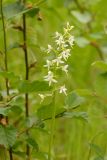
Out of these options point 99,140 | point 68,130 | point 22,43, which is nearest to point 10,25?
point 22,43

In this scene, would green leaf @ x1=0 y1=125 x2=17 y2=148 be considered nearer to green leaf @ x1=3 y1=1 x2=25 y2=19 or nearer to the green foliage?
the green foliage

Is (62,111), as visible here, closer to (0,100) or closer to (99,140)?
(0,100)

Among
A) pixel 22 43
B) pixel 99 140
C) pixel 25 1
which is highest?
pixel 25 1

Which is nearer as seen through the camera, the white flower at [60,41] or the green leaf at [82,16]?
the white flower at [60,41]

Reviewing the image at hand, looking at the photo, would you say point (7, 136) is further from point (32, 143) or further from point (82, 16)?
point (82, 16)

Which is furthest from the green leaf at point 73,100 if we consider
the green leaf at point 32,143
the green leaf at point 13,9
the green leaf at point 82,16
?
the green leaf at point 82,16

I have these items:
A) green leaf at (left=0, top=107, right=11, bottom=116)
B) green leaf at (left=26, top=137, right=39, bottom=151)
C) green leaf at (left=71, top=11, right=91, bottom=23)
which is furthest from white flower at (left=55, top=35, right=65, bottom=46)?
green leaf at (left=71, top=11, right=91, bottom=23)

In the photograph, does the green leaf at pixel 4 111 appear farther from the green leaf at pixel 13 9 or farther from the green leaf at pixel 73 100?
the green leaf at pixel 13 9
